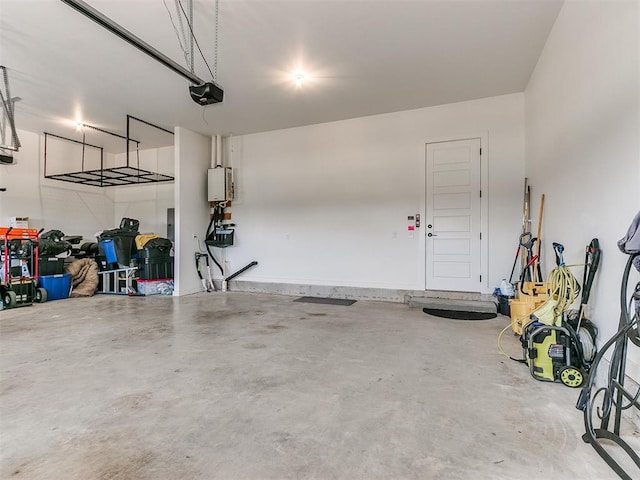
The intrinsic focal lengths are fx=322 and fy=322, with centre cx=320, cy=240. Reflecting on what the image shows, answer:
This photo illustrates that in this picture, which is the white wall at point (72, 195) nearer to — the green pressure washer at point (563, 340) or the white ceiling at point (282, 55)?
the white ceiling at point (282, 55)

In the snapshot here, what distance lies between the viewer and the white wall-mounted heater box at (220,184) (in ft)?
23.0

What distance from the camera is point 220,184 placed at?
7.03 meters

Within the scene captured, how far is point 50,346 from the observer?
11.2 feet

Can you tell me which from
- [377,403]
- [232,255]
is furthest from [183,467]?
[232,255]

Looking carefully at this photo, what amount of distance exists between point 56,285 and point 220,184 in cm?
366

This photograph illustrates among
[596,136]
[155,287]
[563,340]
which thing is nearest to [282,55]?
[596,136]

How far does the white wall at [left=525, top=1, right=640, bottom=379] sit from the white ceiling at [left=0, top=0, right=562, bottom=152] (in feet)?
2.46

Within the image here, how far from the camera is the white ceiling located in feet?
10.9

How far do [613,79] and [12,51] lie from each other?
Answer: 248 inches

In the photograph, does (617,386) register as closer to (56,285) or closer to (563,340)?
(563,340)

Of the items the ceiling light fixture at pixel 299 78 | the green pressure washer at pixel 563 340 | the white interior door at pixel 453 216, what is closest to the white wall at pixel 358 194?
the white interior door at pixel 453 216

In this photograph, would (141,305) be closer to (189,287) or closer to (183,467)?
(189,287)

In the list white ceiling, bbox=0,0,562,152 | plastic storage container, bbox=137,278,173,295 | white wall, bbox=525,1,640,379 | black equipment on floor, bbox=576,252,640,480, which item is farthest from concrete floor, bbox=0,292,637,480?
white ceiling, bbox=0,0,562,152

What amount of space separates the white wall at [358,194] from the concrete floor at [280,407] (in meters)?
2.19
